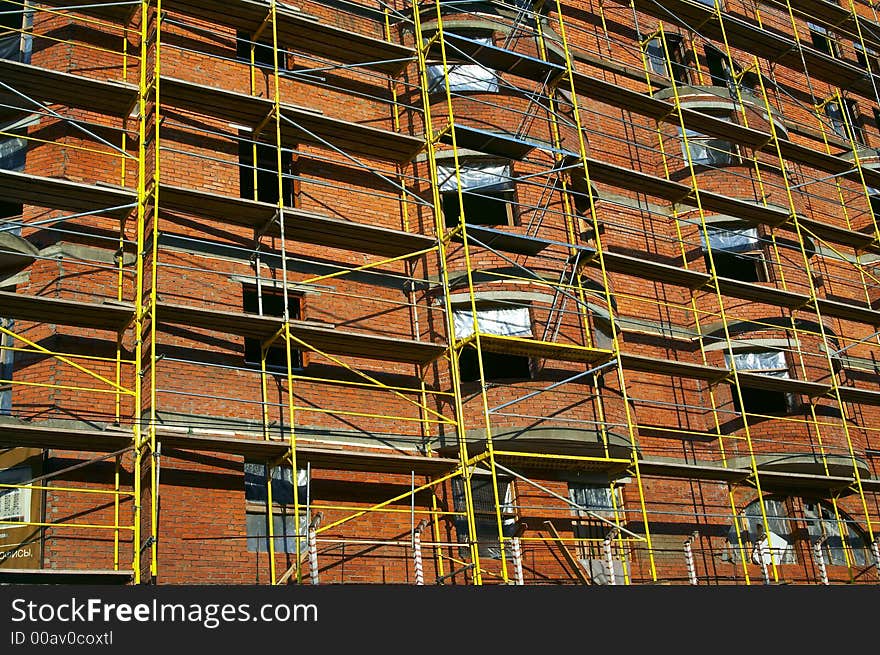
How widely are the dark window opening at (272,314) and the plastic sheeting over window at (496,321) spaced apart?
274cm

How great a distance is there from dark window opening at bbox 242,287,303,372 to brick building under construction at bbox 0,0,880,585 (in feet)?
0.17

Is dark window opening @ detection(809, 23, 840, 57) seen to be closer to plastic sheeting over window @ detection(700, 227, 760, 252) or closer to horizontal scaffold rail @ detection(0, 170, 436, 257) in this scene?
plastic sheeting over window @ detection(700, 227, 760, 252)

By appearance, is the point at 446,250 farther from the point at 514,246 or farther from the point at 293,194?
the point at 293,194

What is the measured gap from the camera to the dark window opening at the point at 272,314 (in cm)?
1648

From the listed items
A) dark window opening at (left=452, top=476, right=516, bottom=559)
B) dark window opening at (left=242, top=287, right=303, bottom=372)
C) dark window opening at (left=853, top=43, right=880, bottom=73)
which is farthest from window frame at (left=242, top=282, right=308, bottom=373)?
dark window opening at (left=853, top=43, right=880, bottom=73)

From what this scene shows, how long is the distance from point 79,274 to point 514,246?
719 centimetres

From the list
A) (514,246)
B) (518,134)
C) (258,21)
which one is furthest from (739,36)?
(258,21)

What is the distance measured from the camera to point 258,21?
60.6ft

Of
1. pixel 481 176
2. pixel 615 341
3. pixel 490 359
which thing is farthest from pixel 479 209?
pixel 615 341

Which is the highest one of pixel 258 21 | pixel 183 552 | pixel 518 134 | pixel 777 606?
pixel 258 21

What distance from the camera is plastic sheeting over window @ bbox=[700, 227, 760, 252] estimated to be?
2219 cm

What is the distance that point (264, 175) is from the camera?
60.4 ft

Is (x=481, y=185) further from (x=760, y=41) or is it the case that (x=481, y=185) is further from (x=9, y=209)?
(x=760, y=41)

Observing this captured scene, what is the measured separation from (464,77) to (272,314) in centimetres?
677
